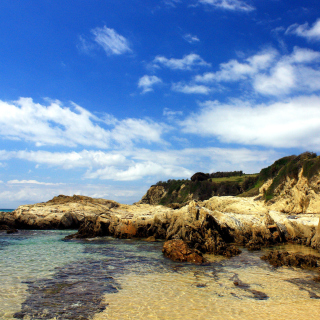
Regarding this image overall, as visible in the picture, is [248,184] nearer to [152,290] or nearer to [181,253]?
[181,253]

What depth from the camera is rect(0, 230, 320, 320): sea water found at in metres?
5.84

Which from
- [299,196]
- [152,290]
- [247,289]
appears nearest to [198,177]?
[299,196]

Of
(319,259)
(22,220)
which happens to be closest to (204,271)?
(319,259)

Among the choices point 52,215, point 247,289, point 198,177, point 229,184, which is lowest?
point 247,289

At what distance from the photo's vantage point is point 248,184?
58.1m

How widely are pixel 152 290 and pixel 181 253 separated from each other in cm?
467

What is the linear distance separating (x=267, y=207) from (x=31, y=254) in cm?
2398

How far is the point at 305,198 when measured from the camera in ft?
74.1

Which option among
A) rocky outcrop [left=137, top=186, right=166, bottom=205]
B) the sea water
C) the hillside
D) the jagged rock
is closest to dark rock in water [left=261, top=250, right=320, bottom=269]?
the sea water

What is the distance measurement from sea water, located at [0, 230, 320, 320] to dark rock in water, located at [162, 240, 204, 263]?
60cm

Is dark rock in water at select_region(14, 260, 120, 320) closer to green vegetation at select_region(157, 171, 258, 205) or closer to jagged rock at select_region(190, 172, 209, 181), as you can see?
green vegetation at select_region(157, 171, 258, 205)

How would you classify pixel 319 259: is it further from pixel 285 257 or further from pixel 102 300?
pixel 102 300

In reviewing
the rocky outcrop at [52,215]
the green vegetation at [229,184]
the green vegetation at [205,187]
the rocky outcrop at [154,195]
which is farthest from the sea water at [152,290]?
the rocky outcrop at [154,195]

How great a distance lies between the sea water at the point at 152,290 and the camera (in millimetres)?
5844
